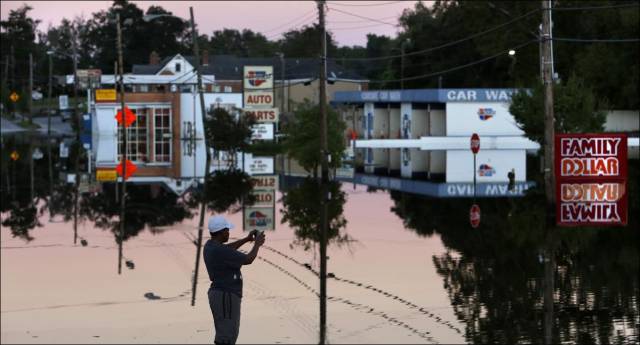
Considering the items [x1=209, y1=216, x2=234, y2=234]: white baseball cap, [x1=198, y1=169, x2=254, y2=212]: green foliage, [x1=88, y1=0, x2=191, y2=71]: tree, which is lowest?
[x1=198, y1=169, x2=254, y2=212]: green foliage

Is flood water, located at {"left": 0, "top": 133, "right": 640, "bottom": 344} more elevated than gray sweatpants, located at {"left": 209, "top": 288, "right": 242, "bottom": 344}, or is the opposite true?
gray sweatpants, located at {"left": 209, "top": 288, "right": 242, "bottom": 344}

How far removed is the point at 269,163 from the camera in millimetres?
61438

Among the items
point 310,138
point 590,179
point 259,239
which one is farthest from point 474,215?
point 259,239

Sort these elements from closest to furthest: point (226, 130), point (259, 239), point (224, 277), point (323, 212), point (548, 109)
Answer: point (224, 277), point (259, 239), point (548, 109), point (323, 212), point (226, 130)

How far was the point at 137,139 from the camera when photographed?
Answer: 2844 inches

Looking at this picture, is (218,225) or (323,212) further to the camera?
(323,212)

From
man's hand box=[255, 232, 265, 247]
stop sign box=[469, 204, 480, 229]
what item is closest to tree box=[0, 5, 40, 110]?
stop sign box=[469, 204, 480, 229]

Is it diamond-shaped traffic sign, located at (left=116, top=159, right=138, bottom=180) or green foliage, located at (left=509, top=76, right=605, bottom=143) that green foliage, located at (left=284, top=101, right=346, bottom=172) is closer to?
diamond-shaped traffic sign, located at (left=116, top=159, right=138, bottom=180)

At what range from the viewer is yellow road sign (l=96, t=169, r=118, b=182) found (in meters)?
48.5

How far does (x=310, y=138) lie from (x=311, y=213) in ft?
52.7

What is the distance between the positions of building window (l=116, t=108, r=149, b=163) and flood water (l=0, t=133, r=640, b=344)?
1267 inches

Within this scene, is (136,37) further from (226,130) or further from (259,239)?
(259,239)

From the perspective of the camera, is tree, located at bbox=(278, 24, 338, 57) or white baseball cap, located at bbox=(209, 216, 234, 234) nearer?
white baseball cap, located at bbox=(209, 216, 234, 234)

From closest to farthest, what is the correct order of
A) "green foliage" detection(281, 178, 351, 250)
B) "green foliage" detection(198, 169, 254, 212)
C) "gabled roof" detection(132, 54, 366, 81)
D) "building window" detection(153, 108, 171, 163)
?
1. "green foliage" detection(281, 178, 351, 250)
2. "green foliage" detection(198, 169, 254, 212)
3. "building window" detection(153, 108, 171, 163)
4. "gabled roof" detection(132, 54, 366, 81)
